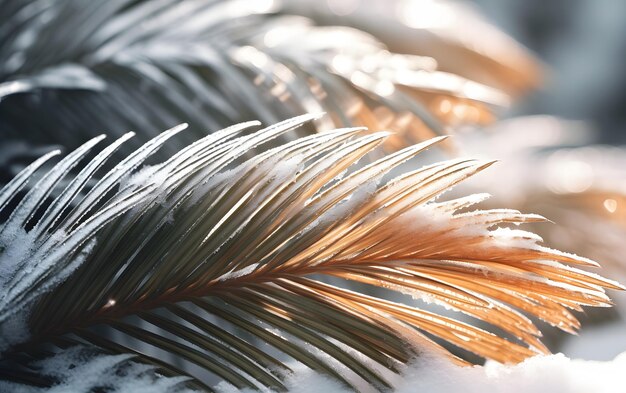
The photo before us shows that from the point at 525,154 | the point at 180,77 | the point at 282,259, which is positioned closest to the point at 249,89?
the point at 180,77

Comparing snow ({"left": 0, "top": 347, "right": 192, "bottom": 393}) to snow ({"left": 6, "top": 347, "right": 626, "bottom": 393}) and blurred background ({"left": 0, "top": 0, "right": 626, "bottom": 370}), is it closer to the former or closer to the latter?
snow ({"left": 6, "top": 347, "right": 626, "bottom": 393})

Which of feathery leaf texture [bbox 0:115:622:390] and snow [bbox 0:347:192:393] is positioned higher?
feathery leaf texture [bbox 0:115:622:390]

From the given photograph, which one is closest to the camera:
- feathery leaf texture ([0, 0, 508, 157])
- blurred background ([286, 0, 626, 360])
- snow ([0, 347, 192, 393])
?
snow ([0, 347, 192, 393])

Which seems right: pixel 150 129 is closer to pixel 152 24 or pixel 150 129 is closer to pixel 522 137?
pixel 152 24

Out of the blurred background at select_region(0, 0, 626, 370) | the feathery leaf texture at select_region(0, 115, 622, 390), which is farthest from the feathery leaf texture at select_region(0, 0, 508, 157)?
the feathery leaf texture at select_region(0, 115, 622, 390)

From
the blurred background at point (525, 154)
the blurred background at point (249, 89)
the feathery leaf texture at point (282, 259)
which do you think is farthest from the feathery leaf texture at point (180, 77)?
the feathery leaf texture at point (282, 259)

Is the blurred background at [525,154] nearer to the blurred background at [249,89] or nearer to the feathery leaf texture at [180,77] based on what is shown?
the blurred background at [249,89]

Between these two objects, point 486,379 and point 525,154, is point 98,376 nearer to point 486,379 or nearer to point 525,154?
point 486,379
